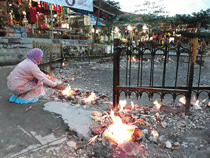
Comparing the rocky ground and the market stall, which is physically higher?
the market stall

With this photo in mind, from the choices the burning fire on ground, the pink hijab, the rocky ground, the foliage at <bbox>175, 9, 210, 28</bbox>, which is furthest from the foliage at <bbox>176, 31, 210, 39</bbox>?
the pink hijab

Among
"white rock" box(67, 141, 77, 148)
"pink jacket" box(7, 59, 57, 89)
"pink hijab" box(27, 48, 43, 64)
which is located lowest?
"white rock" box(67, 141, 77, 148)

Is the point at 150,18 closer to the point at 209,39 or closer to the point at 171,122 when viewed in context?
the point at 209,39

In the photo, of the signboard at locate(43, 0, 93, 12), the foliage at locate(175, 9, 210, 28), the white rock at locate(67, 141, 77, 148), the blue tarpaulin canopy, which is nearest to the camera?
the white rock at locate(67, 141, 77, 148)

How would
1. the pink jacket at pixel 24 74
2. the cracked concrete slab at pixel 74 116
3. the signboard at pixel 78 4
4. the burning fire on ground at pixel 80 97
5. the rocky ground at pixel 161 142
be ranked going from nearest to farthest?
the rocky ground at pixel 161 142
the cracked concrete slab at pixel 74 116
the pink jacket at pixel 24 74
the burning fire on ground at pixel 80 97
the signboard at pixel 78 4

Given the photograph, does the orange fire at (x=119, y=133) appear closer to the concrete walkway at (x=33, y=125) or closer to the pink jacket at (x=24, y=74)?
the concrete walkway at (x=33, y=125)

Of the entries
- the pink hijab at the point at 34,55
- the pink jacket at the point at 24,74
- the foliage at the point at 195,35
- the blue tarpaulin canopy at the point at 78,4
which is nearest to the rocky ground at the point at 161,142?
the pink jacket at the point at 24,74

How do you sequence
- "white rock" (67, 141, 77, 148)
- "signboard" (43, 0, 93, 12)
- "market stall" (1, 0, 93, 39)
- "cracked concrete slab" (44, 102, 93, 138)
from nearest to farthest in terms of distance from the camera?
"white rock" (67, 141, 77, 148), "cracked concrete slab" (44, 102, 93, 138), "market stall" (1, 0, 93, 39), "signboard" (43, 0, 93, 12)

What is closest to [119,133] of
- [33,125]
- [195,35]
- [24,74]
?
[33,125]

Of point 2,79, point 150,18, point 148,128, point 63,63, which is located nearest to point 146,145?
point 148,128

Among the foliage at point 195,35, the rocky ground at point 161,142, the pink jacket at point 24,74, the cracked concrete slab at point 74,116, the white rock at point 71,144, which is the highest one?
the foliage at point 195,35

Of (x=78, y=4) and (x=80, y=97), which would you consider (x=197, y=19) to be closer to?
(x=78, y=4)

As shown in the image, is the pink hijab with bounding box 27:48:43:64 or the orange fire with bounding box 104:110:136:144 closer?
the orange fire with bounding box 104:110:136:144

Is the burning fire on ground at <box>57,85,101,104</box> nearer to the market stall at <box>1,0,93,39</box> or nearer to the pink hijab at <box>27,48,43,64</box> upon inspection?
the pink hijab at <box>27,48,43,64</box>
